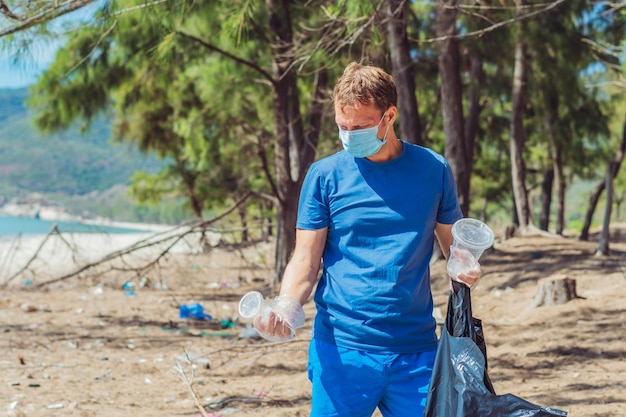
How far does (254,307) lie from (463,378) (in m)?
0.62

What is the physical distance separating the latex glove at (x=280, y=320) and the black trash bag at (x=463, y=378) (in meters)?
0.43

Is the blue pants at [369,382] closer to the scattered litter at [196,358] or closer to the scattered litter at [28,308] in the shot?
the scattered litter at [196,358]

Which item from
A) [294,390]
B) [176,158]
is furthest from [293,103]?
[176,158]

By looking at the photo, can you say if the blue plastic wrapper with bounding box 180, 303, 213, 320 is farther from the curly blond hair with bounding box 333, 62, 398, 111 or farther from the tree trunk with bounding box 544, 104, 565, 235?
the tree trunk with bounding box 544, 104, 565, 235

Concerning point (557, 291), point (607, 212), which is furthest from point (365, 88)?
point (607, 212)

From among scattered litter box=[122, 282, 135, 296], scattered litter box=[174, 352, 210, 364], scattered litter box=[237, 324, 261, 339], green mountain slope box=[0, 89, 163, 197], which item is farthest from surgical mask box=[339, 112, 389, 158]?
green mountain slope box=[0, 89, 163, 197]

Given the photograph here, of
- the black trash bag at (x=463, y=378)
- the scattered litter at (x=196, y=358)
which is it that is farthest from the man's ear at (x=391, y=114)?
the scattered litter at (x=196, y=358)

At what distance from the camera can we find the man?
2.10 m

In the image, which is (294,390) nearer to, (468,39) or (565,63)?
(468,39)

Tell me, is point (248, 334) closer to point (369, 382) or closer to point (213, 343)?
point (213, 343)

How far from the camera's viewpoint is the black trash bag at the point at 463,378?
1946 mm

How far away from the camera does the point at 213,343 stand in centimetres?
655

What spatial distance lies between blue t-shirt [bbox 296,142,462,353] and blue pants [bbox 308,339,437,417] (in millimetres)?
33

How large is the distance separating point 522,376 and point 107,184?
164 metres
